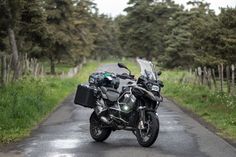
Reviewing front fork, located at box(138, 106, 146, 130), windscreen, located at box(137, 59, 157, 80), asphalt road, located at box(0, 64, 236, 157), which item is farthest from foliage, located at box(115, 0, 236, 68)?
front fork, located at box(138, 106, 146, 130)

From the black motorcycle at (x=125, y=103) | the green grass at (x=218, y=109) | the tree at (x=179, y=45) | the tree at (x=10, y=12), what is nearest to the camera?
the black motorcycle at (x=125, y=103)

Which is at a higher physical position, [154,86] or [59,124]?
[154,86]

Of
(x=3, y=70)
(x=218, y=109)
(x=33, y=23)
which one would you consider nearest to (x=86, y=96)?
(x=218, y=109)

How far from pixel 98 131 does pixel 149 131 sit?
1.76 meters

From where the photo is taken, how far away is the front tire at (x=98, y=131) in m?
12.5

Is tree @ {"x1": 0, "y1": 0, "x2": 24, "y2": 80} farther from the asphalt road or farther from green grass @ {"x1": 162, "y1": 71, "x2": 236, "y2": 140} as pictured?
the asphalt road

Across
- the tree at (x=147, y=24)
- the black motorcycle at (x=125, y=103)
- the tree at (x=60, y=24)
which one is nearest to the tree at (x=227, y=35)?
the black motorcycle at (x=125, y=103)

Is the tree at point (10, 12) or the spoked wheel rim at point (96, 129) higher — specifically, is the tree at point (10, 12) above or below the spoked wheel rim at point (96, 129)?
above

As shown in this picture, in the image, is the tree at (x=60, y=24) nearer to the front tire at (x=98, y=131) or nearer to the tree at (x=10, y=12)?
the tree at (x=10, y=12)

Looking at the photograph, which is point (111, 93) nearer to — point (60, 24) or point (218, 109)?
point (218, 109)

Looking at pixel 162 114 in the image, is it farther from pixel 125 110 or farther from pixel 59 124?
pixel 125 110

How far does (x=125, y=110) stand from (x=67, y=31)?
49459 millimetres

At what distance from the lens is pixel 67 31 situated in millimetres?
60594

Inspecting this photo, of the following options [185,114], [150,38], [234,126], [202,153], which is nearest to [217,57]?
[185,114]
